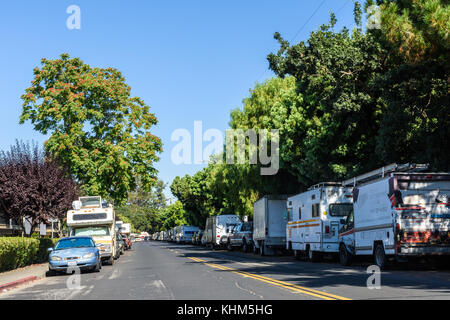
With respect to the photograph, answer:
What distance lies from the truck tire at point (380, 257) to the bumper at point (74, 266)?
10.7 m

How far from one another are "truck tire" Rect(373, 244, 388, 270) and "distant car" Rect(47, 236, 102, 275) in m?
10.7

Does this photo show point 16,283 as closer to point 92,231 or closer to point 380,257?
point 380,257

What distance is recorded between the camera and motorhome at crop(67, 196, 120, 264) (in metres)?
30.0

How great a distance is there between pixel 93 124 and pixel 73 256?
19822 millimetres

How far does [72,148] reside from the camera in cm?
4019

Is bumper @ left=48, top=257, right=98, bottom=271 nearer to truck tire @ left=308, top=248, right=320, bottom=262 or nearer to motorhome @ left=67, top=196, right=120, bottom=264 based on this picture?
motorhome @ left=67, top=196, right=120, bottom=264

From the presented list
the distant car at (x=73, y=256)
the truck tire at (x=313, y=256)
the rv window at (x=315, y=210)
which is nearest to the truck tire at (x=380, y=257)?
the rv window at (x=315, y=210)

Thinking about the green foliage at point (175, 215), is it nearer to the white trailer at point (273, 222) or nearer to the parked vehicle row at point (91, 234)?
the white trailer at point (273, 222)

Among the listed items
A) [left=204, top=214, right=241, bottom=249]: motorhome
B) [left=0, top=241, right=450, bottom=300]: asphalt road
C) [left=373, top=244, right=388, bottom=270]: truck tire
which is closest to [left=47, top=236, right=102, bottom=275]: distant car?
[left=0, top=241, right=450, bottom=300]: asphalt road

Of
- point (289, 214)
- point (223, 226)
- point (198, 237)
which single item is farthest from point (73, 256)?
point (198, 237)

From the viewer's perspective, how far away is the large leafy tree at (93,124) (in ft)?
132
